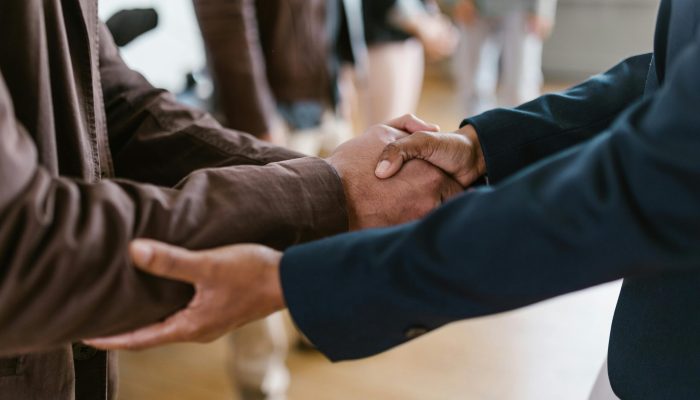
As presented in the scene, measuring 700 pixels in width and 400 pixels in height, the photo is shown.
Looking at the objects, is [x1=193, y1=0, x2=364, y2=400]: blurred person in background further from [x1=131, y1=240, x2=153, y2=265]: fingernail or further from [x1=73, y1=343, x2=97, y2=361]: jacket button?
[x1=131, y1=240, x2=153, y2=265]: fingernail

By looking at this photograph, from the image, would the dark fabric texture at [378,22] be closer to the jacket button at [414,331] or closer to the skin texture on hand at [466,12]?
the skin texture on hand at [466,12]

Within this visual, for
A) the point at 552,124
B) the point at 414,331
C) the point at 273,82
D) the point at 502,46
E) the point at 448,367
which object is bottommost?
the point at 448,367

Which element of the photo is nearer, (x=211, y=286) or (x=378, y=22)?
(x=211, y=286)

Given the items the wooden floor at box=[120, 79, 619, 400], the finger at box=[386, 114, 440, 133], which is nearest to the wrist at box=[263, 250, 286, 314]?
the finger at box=[386, 114, 440, 133]

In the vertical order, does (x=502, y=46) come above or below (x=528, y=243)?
below

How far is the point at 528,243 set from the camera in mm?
681

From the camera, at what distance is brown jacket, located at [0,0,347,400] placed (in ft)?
2.36

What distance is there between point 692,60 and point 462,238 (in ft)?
0.85

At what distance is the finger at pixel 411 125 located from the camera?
47.1 inches

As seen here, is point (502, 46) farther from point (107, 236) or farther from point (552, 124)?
point (107, 236)

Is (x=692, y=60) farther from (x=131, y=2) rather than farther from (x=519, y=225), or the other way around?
(x=131, y=2)

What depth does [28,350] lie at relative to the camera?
76 cm

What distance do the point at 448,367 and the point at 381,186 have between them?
1.21 metres

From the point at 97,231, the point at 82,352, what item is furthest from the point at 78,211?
the point at 82,352
